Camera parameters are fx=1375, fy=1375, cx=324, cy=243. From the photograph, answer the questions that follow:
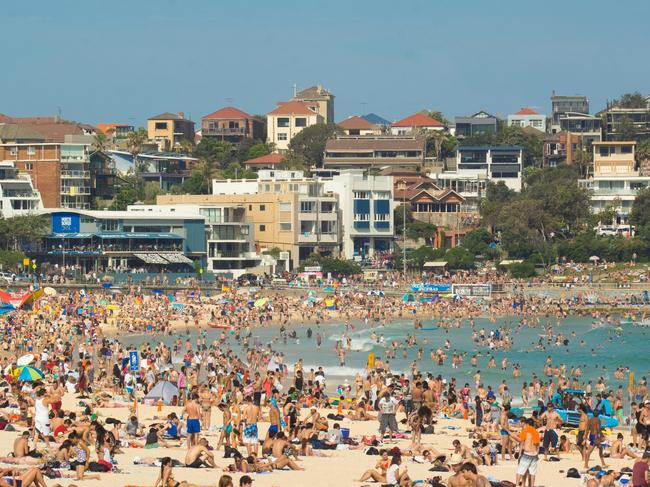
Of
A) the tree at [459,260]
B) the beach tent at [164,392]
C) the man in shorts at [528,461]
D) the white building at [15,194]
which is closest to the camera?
the man in shorts at [528,461]

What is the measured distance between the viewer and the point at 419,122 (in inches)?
4975

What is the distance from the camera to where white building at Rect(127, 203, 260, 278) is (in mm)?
82688

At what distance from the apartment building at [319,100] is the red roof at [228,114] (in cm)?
971

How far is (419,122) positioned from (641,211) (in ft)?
132

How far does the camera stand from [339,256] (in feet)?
285

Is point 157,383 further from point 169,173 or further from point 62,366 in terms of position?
point 169,173

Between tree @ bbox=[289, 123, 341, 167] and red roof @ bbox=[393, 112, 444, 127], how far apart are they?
11.5m

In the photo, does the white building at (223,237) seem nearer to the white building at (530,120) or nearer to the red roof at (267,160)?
the red roof at (267,160)

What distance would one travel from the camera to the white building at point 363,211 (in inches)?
3467

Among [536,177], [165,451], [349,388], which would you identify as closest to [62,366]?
[349,388]

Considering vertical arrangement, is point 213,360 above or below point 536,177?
below

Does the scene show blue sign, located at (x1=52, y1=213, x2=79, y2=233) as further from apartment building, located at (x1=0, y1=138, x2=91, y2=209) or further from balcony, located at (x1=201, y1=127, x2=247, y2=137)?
balcony, located at (x1=201, y1=127, x2=247, y2=137)

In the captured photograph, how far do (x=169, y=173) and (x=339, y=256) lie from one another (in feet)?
89.2

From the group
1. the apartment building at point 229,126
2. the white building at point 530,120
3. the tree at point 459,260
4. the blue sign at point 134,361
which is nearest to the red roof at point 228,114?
the apartment building at point 229,126
